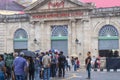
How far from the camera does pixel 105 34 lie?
1756 inches

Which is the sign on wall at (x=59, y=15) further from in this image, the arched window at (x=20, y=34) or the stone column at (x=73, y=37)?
the arched window at (x=20, y=34)

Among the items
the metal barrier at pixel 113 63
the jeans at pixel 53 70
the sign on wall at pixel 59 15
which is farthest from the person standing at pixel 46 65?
the sign on wall at pixel 59 15

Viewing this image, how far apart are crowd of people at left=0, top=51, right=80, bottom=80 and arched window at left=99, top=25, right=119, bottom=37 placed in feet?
49.3

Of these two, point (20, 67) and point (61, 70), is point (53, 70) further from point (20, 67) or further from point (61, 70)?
point (20, 67)

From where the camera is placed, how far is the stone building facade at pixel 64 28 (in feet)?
146

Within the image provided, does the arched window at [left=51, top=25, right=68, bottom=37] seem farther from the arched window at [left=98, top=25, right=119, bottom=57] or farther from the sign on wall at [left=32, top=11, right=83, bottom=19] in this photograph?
the arched window at [left=98, top=25, right=119, bottom=57]

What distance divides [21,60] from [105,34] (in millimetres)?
26804

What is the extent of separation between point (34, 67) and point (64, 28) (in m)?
24.6

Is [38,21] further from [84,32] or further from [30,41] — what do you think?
[84,32]

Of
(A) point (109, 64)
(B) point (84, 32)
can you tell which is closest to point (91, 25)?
(B) point (84, 32)

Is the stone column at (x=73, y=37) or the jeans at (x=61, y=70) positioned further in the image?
the stone column at (x=73, y=37)

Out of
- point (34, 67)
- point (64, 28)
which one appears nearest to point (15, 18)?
point (64, 28)

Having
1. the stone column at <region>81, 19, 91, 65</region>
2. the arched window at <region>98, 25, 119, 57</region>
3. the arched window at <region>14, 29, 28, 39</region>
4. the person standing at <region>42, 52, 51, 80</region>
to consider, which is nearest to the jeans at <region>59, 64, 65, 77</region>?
the person standing at <region>42, 52, 51, 80</region>

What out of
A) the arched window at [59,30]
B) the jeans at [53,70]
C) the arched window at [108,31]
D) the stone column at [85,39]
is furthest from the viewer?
the arched window at [59,30]
